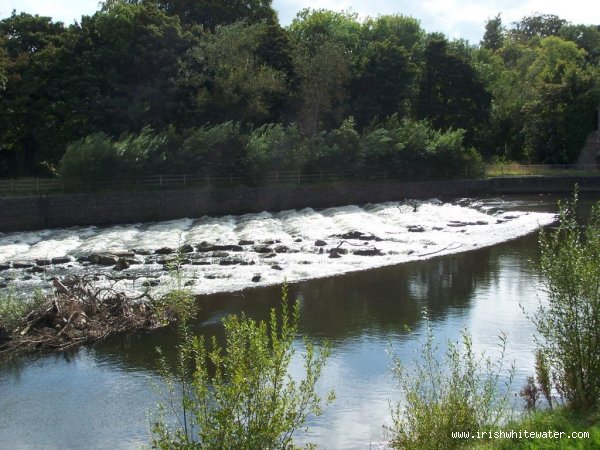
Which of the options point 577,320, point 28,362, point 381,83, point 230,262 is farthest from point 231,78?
point 577,320

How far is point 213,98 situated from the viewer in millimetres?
51406

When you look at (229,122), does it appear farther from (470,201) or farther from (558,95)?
(558,95)

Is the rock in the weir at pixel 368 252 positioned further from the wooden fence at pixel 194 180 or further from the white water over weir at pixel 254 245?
the wooden fence at pixel 194 180

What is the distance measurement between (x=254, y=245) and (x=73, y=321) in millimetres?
14763

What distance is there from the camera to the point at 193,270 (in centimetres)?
2689

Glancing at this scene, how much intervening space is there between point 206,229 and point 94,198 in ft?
26.9

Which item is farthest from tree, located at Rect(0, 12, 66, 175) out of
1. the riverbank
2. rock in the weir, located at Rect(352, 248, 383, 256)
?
rock in the weir, located at Rect(352, 248, 383, 256)

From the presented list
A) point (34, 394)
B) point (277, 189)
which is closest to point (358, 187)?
point (277, 189)

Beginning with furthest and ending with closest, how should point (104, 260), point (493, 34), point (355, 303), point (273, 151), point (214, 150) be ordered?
point (493, 34), point (273, 151), point (214, 150), point (104, 260), point (355, 303)

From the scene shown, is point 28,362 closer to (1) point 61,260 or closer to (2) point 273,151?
(1) point 61,260

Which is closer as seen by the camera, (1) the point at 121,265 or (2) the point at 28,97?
(1) the point at 121,265

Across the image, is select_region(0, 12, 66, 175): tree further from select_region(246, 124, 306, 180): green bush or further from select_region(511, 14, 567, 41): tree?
select_region(511, 14, 567, 41): tree

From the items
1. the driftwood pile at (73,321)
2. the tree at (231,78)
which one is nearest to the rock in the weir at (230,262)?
the driftwood pile at (73,321)

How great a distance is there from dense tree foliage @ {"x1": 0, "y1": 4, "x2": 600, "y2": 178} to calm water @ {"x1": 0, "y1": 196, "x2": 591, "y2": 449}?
79.8ft
